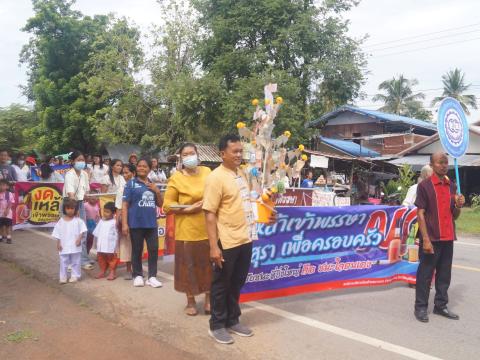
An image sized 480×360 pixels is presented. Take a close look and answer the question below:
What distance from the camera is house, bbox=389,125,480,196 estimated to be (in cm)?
2258

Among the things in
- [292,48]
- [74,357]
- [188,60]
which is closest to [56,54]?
[188,60]

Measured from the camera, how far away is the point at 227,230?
387 cm

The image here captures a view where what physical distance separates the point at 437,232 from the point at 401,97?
149 ft

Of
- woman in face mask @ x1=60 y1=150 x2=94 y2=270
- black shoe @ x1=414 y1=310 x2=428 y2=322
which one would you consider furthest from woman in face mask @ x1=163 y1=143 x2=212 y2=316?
woman in face mask @ x1=60 y1=150 x2=94 y2=270

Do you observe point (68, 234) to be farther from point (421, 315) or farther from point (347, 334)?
point (421, 315)

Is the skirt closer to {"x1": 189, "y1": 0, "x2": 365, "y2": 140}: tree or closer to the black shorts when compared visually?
the black shorts

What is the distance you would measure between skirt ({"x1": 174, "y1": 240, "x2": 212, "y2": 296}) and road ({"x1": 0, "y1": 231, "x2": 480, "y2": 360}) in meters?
0.30

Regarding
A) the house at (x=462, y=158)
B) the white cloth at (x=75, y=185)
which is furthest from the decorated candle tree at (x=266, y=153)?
the house at (x=462, y=158)

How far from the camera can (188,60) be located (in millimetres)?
26875

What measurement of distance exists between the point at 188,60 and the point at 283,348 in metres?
24.8

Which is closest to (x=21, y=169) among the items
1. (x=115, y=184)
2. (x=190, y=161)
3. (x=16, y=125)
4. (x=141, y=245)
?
(x=115, y=184)

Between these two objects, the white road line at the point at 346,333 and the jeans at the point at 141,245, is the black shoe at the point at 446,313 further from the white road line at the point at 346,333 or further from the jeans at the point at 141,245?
the jeans at the point at 141,245

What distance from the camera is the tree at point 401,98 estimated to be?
4556cm

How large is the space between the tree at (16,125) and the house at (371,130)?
22.9 meters
